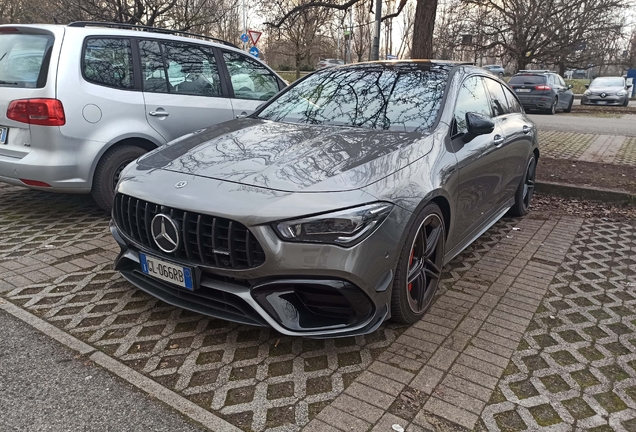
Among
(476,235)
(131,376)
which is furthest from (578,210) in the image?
(131,376)

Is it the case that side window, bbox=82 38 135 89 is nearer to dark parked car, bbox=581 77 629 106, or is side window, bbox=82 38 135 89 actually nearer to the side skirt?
the side skirt

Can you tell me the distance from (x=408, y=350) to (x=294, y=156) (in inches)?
51.3

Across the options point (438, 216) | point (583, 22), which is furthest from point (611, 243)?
point (583, 22)

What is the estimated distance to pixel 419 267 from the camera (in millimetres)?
3072

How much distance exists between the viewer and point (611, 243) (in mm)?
4742

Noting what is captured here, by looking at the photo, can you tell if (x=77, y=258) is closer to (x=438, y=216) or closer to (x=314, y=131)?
(x=314, y=131)

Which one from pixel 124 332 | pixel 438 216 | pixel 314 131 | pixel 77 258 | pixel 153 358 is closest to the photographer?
pixel 153 358

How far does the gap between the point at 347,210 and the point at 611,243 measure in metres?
3.47

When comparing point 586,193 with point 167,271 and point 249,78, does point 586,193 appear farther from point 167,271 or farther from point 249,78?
point 167,271

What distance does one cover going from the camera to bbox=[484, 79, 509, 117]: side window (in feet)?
15.1

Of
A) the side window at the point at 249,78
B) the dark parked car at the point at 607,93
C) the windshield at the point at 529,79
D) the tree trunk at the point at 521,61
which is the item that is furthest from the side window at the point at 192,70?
the tree trunk at the point at 521,61

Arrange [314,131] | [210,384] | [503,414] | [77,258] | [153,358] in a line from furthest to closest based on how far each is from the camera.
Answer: [77,258] < [314,131] < [153,358] < [210,384] < [503,414]

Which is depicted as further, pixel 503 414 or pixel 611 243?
pixel 611 243

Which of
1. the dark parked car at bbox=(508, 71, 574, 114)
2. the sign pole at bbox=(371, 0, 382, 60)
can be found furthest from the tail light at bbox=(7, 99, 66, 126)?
the dark parked car at bbox=(508, 71, 574, 114)
